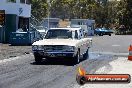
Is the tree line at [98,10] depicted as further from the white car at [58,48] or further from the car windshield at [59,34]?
the white car at [58,48]

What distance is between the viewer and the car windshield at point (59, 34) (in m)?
18.4

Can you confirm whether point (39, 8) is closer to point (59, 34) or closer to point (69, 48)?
point (59, 34)

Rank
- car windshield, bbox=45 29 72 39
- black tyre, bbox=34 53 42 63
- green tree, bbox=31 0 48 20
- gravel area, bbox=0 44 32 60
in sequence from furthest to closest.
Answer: green tree, bbox=31 0 48 20 < gravel area, bbox=0 44 32 60 < car windshield, bbox=45 29 72 39 < black tyre, bbox=34 53 42 63

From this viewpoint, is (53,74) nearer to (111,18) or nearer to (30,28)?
(30,28)

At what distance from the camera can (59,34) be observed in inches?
730

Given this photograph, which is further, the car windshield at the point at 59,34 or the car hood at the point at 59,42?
the car windshield at the point at 59,34

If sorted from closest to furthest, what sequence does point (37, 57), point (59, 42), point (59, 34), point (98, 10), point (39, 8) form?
1. point (59, 42)
2. point (37, 57)
3. point (59, 34)
4. point (39, 8)
5. point (98, 10)

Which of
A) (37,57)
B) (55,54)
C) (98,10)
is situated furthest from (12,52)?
(98,10)

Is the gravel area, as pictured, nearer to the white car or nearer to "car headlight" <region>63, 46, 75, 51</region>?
the white car

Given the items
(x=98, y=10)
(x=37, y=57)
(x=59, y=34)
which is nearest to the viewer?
(x=37, y=57)

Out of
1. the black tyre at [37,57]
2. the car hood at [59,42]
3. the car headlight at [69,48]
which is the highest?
the car hood at [59,42]

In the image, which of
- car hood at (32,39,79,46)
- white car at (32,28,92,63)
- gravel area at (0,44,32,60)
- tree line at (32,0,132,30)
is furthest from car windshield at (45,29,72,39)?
tree line at (32,0,132,30)


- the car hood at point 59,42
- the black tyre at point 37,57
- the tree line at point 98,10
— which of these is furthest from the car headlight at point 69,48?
the tree line at point 98,10

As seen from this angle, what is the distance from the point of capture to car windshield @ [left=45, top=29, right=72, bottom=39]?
60.5 ft
